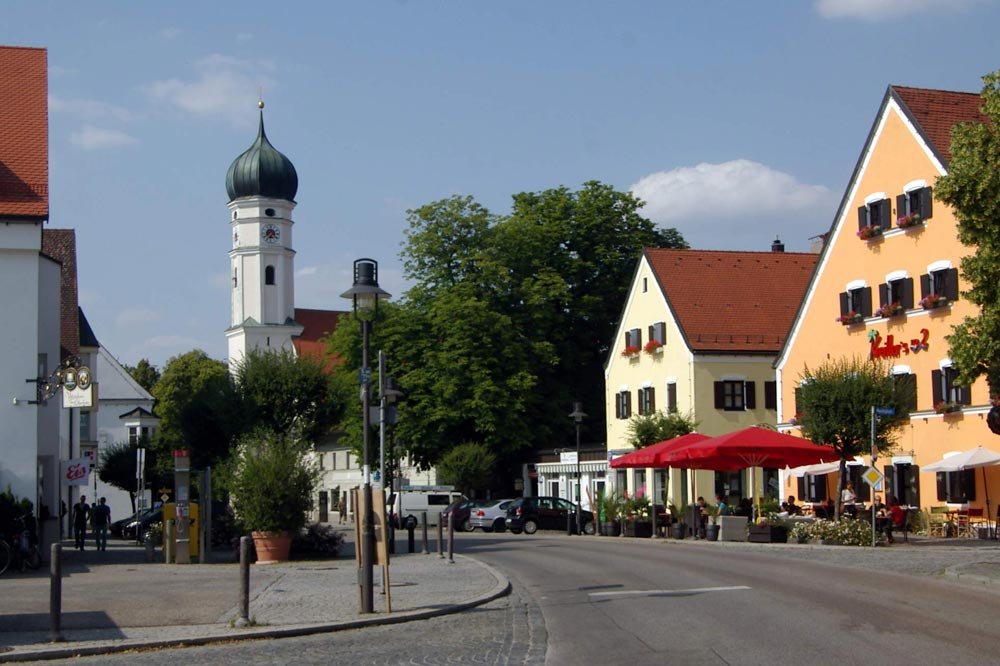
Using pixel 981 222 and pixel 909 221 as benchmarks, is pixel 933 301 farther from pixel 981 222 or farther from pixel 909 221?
pixel 981 222

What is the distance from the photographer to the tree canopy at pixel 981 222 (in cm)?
2184

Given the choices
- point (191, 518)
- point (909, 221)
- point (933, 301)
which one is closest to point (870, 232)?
point (909, 221)

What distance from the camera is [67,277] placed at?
167 feet

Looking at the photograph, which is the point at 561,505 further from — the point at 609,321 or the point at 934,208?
the point at 934,208

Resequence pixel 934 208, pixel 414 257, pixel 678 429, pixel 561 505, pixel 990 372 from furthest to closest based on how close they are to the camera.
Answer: pixel 414 257, pixel 561 505, pixel 678 429, pixel 934 208, pixel 990 372

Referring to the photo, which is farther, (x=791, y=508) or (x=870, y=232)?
(x=791, y=508)

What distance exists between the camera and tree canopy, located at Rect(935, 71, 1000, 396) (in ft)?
71.7

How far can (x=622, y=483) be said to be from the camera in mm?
60469

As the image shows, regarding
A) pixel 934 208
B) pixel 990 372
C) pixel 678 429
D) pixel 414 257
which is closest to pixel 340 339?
pixel 414 257

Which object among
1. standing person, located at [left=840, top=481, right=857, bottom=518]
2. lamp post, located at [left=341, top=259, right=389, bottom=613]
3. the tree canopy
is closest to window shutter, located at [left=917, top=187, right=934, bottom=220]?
standing person, located at [left=840, top=481, right=857, bottom=518]

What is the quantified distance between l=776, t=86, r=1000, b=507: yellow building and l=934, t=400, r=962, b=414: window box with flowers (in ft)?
0.20

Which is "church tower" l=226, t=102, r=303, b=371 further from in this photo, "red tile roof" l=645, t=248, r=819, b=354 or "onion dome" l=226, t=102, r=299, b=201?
"red tile roof" l=645, t=248, r=819, b=354

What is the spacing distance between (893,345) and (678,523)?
9138 millimetres

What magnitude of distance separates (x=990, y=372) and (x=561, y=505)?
3204 centimetres
